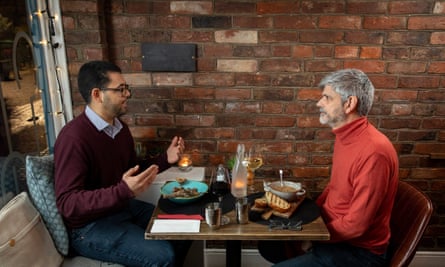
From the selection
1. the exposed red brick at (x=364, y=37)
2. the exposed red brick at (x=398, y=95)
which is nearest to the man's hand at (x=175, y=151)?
the exposed red brick at (x=364, y=37)

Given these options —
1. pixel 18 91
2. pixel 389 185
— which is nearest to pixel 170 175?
pixel 18 91

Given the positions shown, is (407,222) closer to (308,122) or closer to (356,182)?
(356,182)

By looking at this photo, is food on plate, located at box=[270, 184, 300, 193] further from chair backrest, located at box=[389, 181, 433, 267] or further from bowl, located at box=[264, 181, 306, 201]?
chair backrest, located at box=[389, 181, 433, 267]

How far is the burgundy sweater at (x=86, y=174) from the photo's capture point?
159cm

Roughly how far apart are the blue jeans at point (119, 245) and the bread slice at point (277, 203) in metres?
0.53

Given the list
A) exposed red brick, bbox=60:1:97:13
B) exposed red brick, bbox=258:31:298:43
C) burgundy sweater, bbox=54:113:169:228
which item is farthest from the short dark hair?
exposed red brick, bbox=258:31:298:43

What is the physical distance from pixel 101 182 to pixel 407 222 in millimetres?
1509

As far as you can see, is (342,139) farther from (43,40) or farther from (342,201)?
(43,40)

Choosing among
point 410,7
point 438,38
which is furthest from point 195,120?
point 438,38

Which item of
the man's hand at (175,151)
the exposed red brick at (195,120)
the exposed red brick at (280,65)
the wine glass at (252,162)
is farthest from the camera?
the exposed red brick at (195,120)

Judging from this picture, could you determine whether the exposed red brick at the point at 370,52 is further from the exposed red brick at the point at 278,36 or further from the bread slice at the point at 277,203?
the bread slice at the point at 277,203

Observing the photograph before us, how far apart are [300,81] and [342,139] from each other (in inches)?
25.7

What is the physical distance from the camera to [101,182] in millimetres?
1790

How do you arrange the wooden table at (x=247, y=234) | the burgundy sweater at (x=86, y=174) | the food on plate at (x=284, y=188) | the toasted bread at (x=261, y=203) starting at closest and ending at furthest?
the wooden table at (x=247, y=234) → the burgundy sweater at (x=86, y=174) → the toasted bread at (x=261, y=203) → the food on plate at (x=284, y=188)
